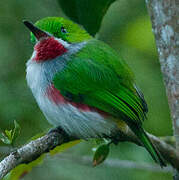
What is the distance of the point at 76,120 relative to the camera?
8.89 feet

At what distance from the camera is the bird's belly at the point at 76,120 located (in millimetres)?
2686

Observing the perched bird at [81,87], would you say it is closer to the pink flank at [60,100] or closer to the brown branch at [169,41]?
the pink flank at [60,100]

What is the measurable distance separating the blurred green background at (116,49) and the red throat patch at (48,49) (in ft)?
4.45

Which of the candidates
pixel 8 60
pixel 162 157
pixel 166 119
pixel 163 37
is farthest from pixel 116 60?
pixel 8 60

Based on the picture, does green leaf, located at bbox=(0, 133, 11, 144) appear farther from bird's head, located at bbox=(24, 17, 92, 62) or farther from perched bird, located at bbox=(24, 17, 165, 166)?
bird's head, located at bbox=(24, 17, 92, 62)

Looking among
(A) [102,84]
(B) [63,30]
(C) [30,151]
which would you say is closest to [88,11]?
(B) [63,30]

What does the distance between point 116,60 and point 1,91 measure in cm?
190

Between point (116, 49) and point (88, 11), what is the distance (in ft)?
6.90

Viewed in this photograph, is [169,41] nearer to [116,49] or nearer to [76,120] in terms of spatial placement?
[76,120]

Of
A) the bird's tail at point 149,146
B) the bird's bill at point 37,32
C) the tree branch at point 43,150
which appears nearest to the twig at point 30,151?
the tree branch at point 43,150

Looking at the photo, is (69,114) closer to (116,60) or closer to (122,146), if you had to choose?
(116,60)

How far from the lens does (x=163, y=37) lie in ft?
8.15

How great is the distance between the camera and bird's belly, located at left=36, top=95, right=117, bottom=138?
2686mm

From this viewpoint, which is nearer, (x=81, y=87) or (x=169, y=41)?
(x=169, y=41)
